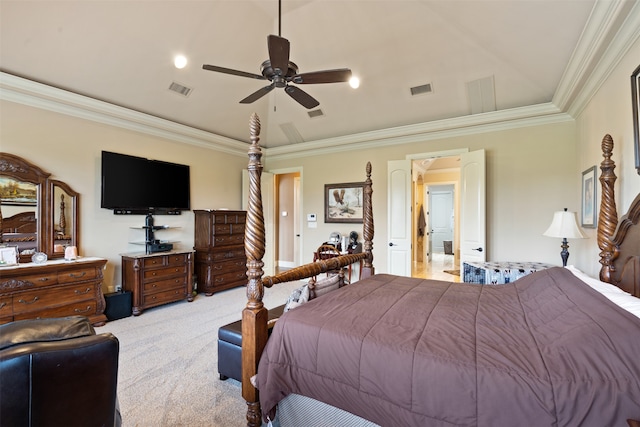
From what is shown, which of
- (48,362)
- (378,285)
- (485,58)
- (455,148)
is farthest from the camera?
(455,148)

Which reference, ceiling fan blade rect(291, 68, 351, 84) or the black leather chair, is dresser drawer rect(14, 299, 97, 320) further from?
ceiling fan blade rect(291, 68, 351, 84)

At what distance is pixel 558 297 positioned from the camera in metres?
1.81

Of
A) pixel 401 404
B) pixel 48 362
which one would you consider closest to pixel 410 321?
pixel 401 404

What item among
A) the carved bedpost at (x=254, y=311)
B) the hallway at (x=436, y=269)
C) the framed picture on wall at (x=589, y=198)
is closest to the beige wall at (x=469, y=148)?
the framed picture on wall at (x=589, y=198)

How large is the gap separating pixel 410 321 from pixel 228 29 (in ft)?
12.5

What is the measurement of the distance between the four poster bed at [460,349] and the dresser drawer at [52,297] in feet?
9.51

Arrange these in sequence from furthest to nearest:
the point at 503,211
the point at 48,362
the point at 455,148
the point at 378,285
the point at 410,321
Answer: the point at 455,148 → the point at 503,211 → the point at 378,285 → the point at 410,321 → the point at 48,362

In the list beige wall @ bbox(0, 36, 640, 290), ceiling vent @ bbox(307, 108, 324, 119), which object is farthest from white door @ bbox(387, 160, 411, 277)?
ceiling vent @ bbox(307, 108, 324, 119)

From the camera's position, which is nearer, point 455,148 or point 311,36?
point 311,36

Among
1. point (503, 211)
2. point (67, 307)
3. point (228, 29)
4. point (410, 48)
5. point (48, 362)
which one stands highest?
point (228, 29)

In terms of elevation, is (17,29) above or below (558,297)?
above

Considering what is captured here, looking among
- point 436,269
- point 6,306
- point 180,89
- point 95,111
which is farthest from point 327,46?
point 436,269

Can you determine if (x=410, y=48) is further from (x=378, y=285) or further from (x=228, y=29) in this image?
(x=378, y=285)

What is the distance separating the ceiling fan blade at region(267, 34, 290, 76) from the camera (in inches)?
87.5
